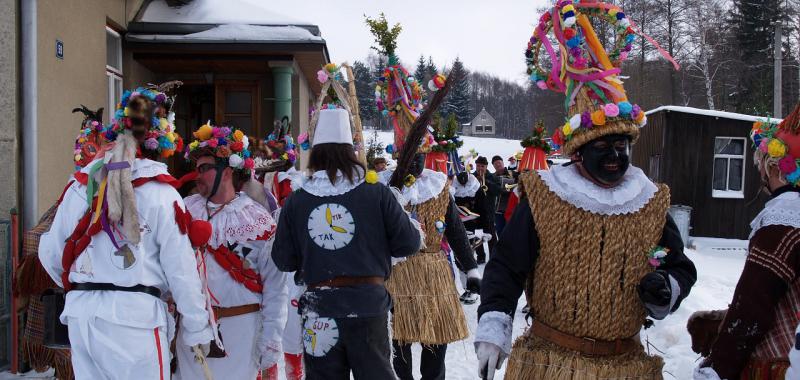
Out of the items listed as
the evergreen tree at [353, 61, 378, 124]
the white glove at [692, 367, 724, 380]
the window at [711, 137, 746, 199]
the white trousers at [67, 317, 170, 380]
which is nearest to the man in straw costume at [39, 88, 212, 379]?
the white trousers at [67, 317, 170, 380]

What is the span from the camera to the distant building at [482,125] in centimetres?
7875

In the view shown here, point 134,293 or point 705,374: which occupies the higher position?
point 134,293

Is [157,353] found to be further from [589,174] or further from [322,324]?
[589,174]

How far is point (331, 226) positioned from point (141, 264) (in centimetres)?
90

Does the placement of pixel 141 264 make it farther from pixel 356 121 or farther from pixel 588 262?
pixel 588 262

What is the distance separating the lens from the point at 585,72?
2.79 metres

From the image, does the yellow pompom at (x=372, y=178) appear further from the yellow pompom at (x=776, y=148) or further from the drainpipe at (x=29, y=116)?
the drainpipe at (x=29, y=116)

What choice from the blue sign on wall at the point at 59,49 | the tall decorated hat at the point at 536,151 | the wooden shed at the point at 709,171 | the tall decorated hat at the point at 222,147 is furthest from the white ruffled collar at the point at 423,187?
the wooden shed at the point at 709,171

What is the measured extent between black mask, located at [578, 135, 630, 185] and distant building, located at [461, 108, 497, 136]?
76.6 metres

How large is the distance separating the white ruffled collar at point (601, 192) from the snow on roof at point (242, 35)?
625cm

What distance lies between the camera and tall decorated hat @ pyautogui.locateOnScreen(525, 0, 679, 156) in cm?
266

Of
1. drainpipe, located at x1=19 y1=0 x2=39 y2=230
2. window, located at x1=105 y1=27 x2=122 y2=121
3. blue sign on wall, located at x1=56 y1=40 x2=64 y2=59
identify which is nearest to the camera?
drainpipe, located at x1=19 y1=0 x2=39 y2=230

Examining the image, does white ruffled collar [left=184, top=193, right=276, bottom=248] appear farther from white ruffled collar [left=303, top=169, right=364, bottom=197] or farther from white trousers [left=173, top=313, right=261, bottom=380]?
white ruffled collar [left=303, top=169, right=364, bottom=197]

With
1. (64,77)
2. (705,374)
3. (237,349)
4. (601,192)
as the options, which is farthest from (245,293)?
(64,77)
